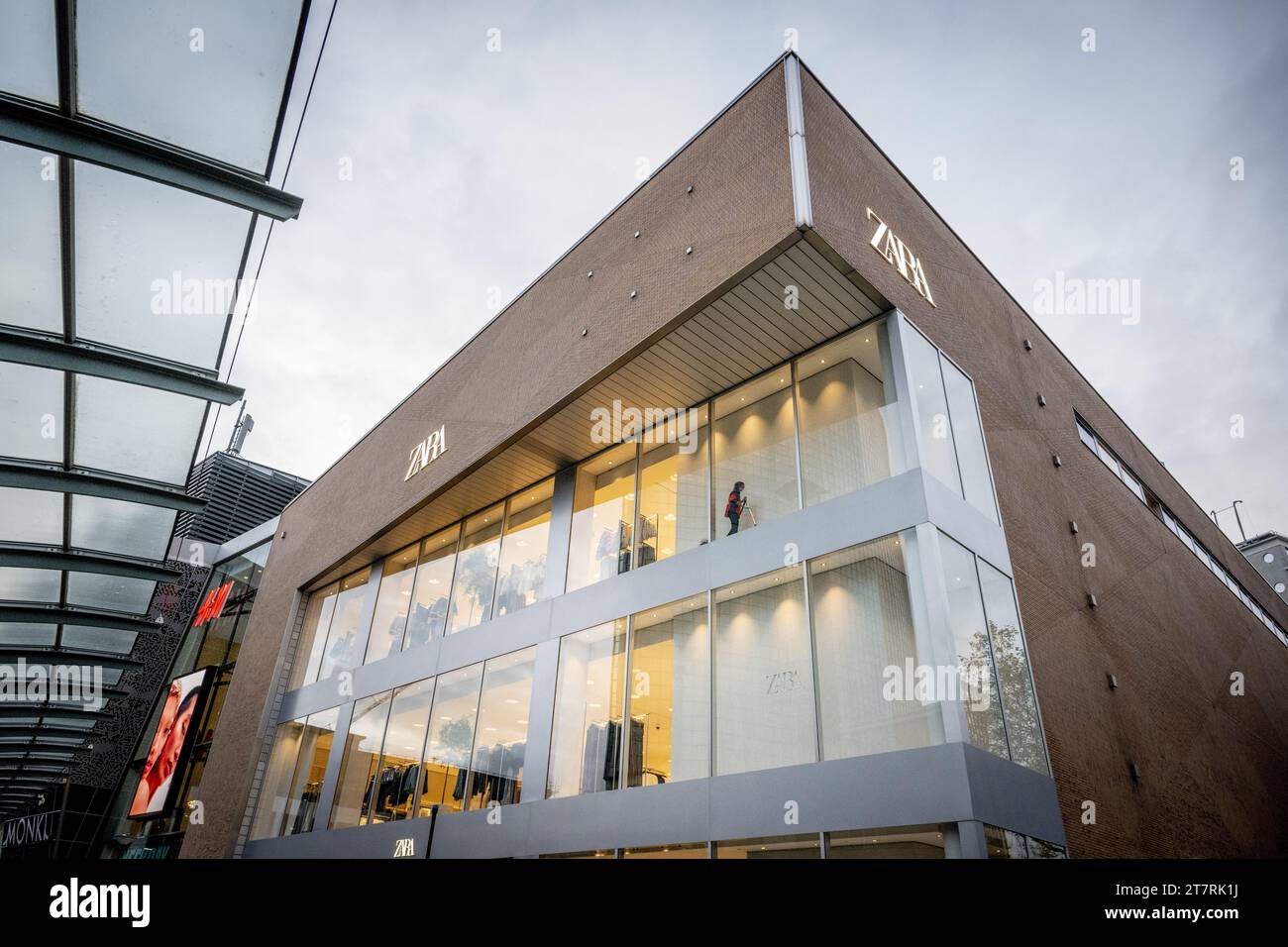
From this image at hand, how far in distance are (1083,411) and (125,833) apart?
92.3ft

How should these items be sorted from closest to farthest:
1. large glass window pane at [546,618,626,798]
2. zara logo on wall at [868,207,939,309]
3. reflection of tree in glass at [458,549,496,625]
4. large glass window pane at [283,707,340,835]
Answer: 1. zara logo on wall at [868,207,939,309]
2. large glass window pane at [546,618,626,798]
3. reflection of tree in glass at [458,549,496,625]
4. large glass window pane at [283,707,340,835]

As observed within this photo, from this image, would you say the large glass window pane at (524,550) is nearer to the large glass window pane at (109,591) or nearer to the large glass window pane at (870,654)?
the large glass window pane at (870,654)

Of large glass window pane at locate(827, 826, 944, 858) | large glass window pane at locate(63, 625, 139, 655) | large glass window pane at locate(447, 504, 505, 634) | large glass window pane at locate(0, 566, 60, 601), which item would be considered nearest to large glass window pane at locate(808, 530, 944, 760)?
large glass window pane at locate(827, 826, 944, 858)

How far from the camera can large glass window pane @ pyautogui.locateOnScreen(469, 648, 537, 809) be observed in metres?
12.2

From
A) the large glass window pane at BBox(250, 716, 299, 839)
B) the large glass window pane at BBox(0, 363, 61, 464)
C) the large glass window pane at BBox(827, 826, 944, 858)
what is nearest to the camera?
the large glass window pane at BBox(827, 826, 944, 858)

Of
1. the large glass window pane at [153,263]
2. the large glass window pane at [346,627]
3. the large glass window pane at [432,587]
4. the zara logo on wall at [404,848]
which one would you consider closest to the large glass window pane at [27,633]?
the large glass window pane at [346,627]

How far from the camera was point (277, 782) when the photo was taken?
57.6 feet

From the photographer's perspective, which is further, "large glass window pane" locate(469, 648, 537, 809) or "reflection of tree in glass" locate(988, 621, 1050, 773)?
"large glass window pane" locate(469, 648, 537, 809)

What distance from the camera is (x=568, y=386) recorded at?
40.6ft

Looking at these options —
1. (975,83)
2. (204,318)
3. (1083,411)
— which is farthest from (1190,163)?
(204,318)

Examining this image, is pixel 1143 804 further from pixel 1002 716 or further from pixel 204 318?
pixel 204 318

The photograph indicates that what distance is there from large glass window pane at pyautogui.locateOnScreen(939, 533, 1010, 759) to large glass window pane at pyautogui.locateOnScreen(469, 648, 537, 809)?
6971mm

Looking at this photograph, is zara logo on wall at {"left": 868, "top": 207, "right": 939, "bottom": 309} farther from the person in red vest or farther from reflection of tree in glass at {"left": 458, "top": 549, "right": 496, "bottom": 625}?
reflection of tree in glass at {"left": 458, "top": 549, "right": 496, "bottom": 625}

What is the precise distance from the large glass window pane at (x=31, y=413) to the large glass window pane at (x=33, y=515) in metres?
0.91
